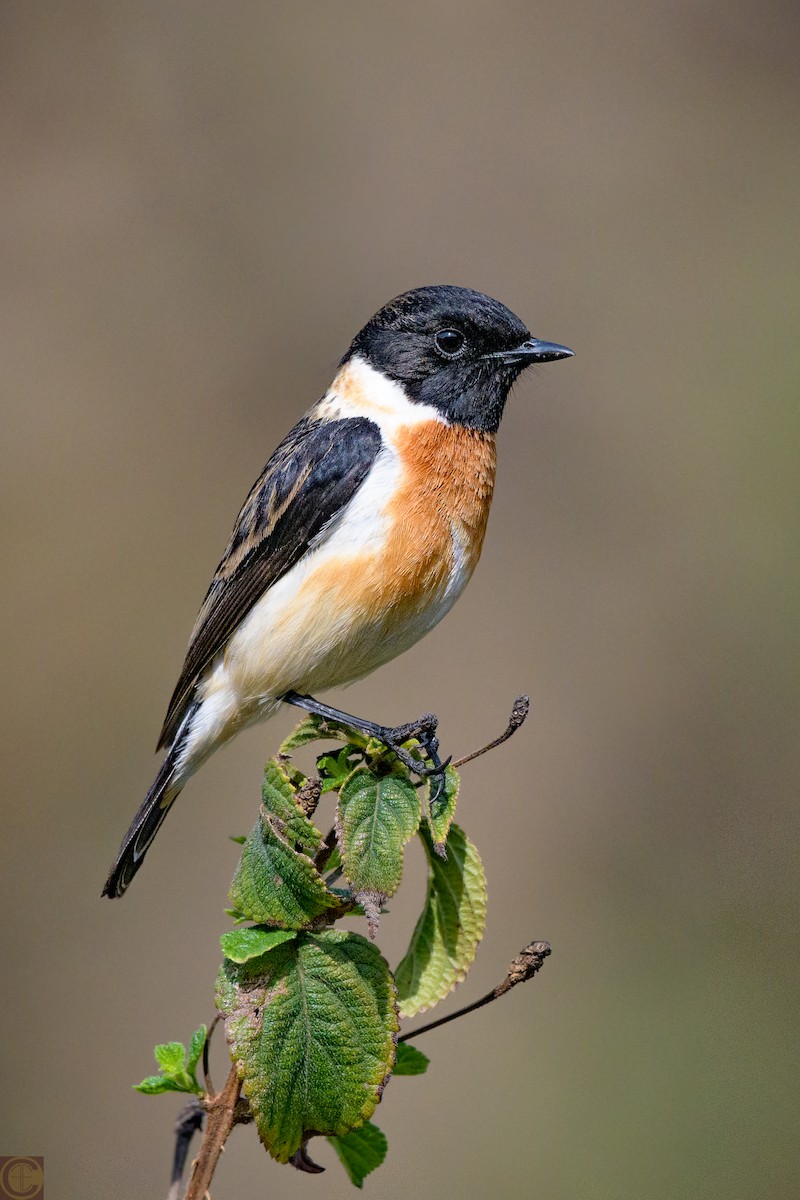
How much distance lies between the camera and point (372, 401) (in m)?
4.00

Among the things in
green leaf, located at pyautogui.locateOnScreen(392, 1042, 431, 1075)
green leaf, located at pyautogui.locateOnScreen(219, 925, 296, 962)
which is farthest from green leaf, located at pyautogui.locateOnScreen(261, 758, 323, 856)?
green leaf, located at pyautogui.locateOnScreen(392, 1042, 431, 1075)

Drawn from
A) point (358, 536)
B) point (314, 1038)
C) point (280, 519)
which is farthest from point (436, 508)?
point (314, 1038)

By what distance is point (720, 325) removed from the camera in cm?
770

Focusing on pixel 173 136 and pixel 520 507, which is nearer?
pixel 520 507

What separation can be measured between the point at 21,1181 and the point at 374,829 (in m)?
1.70

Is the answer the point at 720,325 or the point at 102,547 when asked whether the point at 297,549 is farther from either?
the point at 720,325

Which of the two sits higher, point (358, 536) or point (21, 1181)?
point (358, 536)

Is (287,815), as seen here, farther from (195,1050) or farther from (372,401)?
(372,401)

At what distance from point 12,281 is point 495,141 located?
10.9 ft

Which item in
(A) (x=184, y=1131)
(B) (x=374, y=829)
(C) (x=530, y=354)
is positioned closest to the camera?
(A) (x=184, y=1131)

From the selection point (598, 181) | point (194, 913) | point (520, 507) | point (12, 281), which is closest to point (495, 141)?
point (598, 181)

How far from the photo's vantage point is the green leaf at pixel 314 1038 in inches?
86.0

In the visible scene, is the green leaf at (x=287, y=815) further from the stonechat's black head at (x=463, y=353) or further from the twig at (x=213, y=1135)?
the stonechat's black head at (x=463, y=353)

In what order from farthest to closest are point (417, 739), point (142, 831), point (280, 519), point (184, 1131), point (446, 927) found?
point (280, 519), point (142, 831), point (417, 739), point (446, 927), point (184, 1131)
